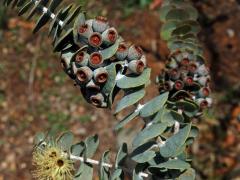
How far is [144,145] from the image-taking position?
1.19 m

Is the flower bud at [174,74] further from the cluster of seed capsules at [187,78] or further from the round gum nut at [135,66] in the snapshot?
the round gum nut at [135,66]

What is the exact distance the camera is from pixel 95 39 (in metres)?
1.04

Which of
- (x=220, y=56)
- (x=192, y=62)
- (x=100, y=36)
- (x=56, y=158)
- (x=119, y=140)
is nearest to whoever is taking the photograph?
(x=100, y=36)

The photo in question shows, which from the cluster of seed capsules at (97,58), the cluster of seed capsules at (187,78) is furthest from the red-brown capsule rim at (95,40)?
the cluster of seed capsules at (187,78)

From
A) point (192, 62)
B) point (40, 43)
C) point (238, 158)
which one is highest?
point (192, 62)

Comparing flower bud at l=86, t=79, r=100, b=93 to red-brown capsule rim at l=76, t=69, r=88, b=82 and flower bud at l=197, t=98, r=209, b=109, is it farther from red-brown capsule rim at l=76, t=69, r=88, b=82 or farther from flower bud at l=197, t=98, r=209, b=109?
flower bud at l=197, t=98, r=209, b=109

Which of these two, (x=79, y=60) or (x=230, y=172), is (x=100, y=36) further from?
(x=230, y=172)

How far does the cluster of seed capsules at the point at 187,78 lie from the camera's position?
1.40m

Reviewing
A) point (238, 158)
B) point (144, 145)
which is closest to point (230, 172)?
point (238, 158)

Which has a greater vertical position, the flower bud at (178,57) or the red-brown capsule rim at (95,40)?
the red-brown capsule rim at (95,40)

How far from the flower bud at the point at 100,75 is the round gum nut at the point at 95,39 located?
46mm

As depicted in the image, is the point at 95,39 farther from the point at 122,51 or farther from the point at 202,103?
the point at 202,103

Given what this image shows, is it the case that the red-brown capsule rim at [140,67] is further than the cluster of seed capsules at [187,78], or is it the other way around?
the cluster of seed capsules at [187,78]

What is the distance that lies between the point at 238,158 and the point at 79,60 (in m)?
1.81
